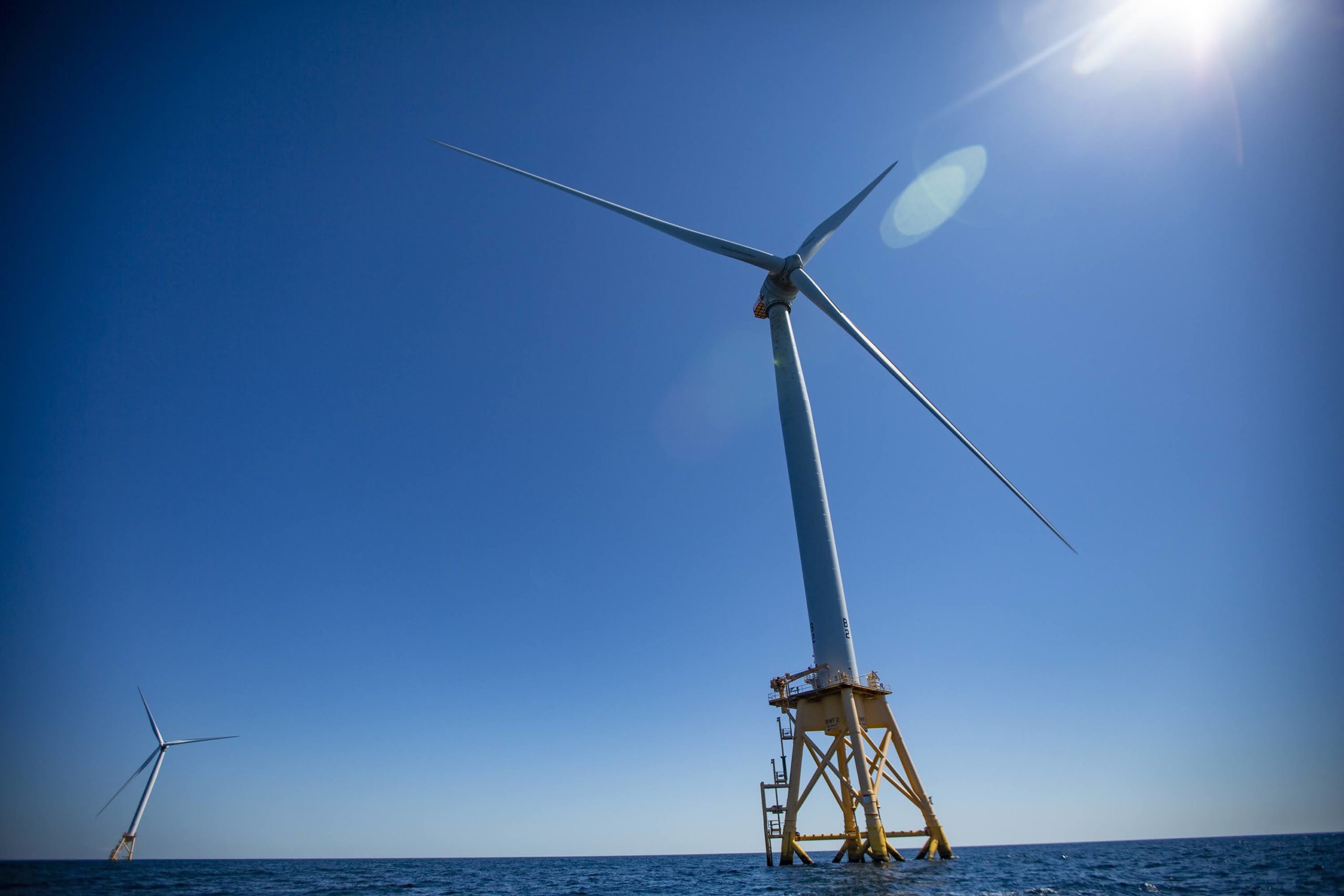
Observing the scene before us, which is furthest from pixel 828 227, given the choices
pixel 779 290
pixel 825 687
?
pixel 825 687

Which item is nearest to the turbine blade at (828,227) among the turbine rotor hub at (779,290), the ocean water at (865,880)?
the turbine rotor hub at (779,290)

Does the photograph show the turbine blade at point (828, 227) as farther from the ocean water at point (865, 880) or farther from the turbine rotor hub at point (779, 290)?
the ocean water at point (865, 880)

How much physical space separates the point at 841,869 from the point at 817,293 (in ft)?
134

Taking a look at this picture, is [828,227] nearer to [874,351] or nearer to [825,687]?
[874,351]

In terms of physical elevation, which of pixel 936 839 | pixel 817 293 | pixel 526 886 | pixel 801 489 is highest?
pixel 817 293

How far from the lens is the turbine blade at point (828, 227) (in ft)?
165

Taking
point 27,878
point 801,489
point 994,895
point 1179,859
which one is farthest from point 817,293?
point 27,878

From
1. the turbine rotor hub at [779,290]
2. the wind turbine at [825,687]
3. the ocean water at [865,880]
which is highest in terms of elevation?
the turbine rotor hub at [779,290]

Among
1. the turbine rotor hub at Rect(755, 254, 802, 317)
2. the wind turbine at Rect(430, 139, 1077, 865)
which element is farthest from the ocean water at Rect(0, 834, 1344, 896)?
the turbine rotor hub at Rect(755, 254, 802, 317)

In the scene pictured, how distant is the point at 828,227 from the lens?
5094 cm

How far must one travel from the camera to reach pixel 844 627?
36844 millimetres

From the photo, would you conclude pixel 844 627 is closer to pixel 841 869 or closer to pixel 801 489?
pixel 801 489

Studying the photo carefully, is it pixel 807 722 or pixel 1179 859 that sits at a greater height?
pixel 807 722

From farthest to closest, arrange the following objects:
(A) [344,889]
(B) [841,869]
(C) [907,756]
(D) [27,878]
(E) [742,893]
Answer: (D) [27,878], (A) [344,889], (C) [907,756], (B) [841,869], (E) [742,893]
